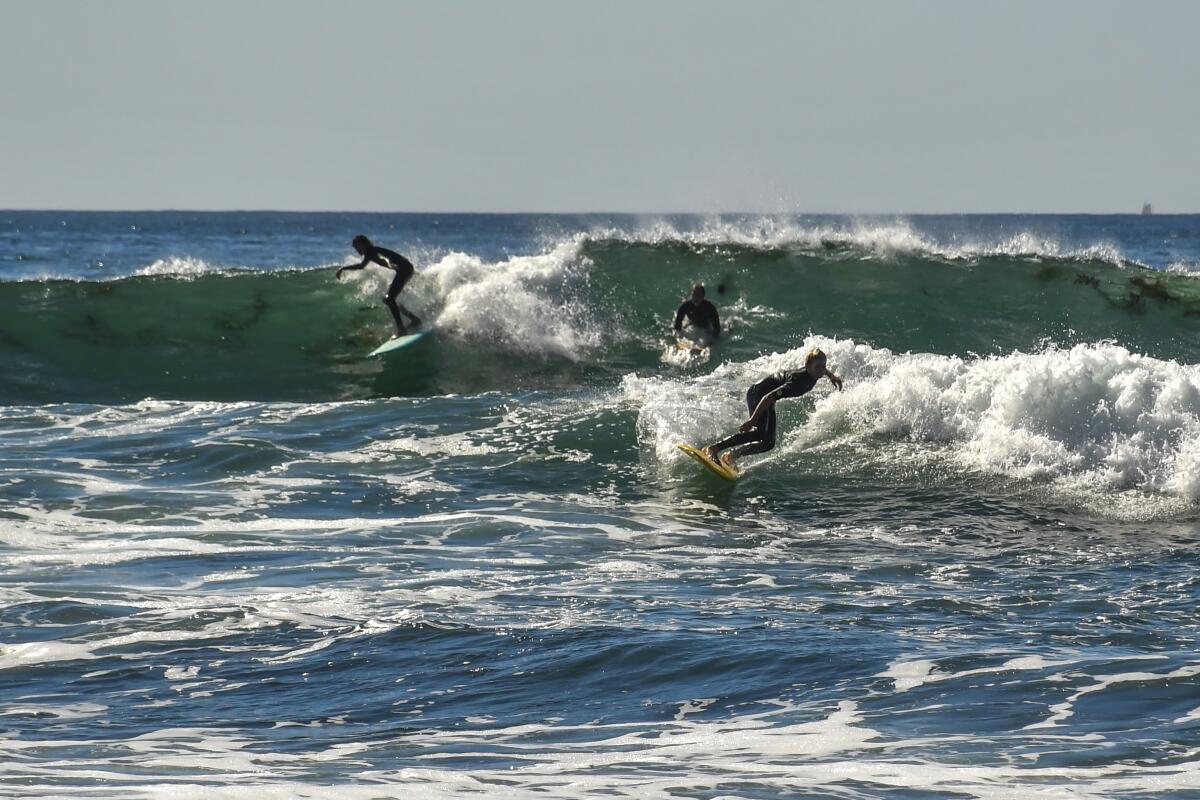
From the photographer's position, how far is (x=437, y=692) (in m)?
7.10

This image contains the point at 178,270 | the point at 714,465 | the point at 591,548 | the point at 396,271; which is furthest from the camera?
the point at 178,270

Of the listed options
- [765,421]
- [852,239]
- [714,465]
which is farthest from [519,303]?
[714,465]

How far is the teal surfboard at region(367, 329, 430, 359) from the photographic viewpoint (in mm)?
21812

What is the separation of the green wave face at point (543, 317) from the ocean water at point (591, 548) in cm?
9

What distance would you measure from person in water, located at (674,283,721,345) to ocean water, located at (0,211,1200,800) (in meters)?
0.33

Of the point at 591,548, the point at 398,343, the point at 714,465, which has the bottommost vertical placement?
the point at 591,548

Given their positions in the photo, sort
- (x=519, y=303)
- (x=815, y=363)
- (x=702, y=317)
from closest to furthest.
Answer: (x=815, y=363) → (x=702, y=317) → (x=519, y=303)

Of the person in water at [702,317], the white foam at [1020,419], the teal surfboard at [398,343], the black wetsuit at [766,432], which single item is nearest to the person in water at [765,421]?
the black wetsuit at [766,432]

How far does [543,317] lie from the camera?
74.2 feet

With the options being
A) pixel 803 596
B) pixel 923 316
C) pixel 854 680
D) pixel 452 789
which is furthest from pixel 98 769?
pixel 923 316

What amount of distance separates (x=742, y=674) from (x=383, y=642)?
206 cm

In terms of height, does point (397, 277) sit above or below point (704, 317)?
above

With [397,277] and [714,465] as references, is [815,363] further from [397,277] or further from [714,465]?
[397,277]

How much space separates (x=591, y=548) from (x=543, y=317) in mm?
12086
